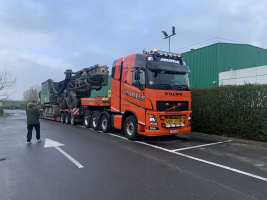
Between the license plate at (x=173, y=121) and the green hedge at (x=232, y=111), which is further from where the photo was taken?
the green hedge at (x=232, y=111)

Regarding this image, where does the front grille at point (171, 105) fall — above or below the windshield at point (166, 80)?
below

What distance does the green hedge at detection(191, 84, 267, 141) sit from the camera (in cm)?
821

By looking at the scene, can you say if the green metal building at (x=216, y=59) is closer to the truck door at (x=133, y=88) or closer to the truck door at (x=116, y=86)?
the truck door at (x=116, y=86)

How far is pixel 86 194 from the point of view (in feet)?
12.1

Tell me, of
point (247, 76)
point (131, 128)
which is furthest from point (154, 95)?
point (247, 76)

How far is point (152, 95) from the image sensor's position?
761cm

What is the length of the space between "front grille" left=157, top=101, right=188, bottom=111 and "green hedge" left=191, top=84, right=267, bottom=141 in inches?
91.1

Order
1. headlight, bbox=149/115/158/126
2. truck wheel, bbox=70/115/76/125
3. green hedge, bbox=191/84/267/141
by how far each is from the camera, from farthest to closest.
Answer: truck wheel, bbox=70/115/76/125 → green hedge, bbox=191/84/267/141 → headlight, bbox=149/115/158/126

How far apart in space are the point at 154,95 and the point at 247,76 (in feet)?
37.7

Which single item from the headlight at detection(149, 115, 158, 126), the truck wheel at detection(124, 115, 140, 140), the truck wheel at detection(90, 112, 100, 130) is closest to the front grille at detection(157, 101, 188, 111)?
the headlight at detection(149, 115, 158, 126)

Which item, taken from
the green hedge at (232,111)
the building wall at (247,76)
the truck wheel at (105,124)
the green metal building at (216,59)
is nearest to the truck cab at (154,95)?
the truck wheel at (105,124)

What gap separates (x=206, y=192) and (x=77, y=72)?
41.2ft

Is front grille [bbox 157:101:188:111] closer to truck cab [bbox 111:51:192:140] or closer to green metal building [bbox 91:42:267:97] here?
truck cab [bbox 111:51:192:140]

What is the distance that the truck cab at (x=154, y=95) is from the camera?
7691 mm
